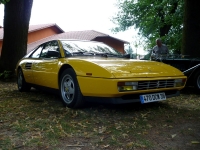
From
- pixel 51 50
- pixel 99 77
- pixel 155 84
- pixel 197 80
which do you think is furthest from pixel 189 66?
pixel 51 50

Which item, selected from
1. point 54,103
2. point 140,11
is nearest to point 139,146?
point 54,103

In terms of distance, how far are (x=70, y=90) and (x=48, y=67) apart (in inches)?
32.8

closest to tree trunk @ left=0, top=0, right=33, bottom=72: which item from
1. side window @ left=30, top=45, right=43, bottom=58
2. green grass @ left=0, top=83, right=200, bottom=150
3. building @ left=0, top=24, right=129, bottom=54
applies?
side window @ left=30, top=45, right=43, bottom=58

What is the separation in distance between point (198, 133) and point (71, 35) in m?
20.9

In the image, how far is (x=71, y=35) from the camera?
22.8 metres

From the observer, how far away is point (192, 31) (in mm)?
7746

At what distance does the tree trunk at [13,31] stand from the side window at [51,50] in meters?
3.60

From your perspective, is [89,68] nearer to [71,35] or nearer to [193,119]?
[193,119]

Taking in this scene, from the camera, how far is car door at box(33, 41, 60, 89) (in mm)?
4258

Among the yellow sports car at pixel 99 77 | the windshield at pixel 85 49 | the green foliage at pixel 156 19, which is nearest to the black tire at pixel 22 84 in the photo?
the yellow sports car at pixel 99 77

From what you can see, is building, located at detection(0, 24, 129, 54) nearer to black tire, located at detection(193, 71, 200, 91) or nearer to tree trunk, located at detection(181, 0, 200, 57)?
tree trunk, located at detection(181, 0, 200, 57)

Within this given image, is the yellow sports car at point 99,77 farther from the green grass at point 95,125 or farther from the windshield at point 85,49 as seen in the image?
the green grass at point 95,125

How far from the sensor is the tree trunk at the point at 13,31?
26.7 ft

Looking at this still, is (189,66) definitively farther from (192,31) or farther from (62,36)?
(62,36)
